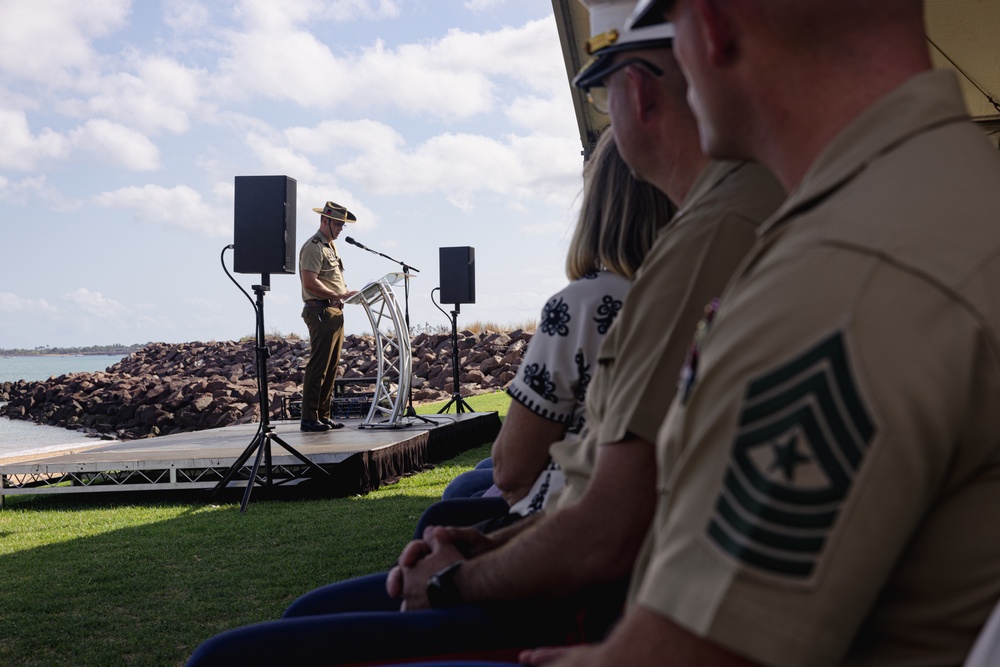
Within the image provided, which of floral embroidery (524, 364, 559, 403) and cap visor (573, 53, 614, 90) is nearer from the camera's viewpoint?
cap visor (573, 53, 614, 90)

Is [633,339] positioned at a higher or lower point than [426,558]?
higher

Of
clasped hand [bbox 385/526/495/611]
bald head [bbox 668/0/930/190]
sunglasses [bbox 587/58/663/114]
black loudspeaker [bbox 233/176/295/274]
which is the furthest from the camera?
black loudspeaker [bbox 233/176/295/274]

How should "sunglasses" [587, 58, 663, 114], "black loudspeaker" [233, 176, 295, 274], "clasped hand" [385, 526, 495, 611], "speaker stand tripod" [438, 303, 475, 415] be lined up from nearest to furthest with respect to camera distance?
"sunglasses" [587, 58, 663, 114]
"clasped hand" [385, 526, 495, 611]
"black loudspeaker" [233, 176, 295, 274]
"speaker stand tripod" [438, 303, 475, 415]

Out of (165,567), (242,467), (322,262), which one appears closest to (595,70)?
(165,567)

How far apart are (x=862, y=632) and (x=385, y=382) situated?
7190 millimetres

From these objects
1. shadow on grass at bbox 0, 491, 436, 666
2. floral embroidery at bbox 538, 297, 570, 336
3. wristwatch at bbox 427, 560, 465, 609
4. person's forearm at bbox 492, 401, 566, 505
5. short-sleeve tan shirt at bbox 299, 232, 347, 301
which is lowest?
shadow on grass at bbox 0, 491, 436, 666

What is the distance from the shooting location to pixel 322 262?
7.03 m

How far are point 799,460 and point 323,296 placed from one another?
675 centimetres

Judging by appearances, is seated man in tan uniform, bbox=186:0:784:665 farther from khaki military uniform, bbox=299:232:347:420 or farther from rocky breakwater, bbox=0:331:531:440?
rocky breakwater, bbox=0:331:531:440

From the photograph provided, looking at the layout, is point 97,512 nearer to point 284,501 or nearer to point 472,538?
point 284,501

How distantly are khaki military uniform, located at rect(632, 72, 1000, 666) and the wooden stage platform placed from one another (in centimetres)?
494

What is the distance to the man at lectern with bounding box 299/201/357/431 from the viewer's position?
7.00 metres

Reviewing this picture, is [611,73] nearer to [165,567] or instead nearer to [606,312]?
[606,312]

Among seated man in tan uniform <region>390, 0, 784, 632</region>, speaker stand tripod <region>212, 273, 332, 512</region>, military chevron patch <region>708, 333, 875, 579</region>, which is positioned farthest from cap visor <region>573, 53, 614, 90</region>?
speaker stand tripod <region>212, 273, 332, 512</region>
